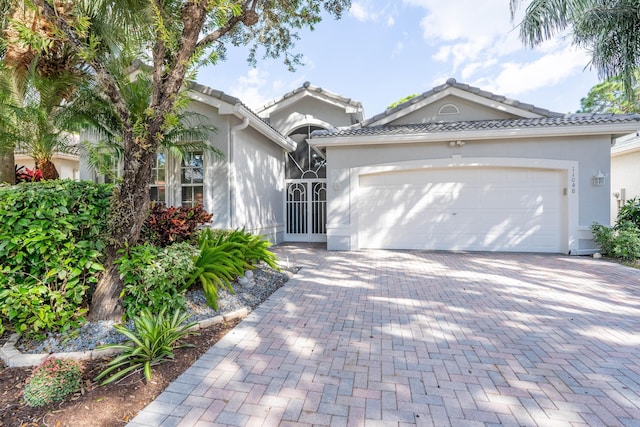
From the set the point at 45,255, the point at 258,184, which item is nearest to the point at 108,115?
the point at 258,184

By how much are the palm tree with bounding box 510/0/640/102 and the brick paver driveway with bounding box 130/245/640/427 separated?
7.15 metres

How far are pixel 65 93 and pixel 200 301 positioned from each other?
6885mm

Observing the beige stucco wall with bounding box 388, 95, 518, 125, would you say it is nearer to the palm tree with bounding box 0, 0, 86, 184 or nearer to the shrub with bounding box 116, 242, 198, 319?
the shrub with bounding box 116, 242, 198, 319

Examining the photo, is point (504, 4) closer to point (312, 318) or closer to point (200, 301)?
point (312, 318)

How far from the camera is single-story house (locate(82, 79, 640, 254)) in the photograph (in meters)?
8.45

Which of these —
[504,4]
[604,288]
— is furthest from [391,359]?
[504,4]

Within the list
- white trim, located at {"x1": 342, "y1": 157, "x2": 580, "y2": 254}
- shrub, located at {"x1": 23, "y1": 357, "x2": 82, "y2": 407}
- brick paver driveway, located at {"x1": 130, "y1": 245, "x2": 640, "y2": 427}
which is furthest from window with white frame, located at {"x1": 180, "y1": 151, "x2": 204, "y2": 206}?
shrub, located at {"x1": 23, "y1": 357, "x2": 82, "y2": 407}

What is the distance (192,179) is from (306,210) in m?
4.76

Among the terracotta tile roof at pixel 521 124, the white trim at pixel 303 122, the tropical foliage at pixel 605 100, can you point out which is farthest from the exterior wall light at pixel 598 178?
the tropical foliage at pixel 605 100

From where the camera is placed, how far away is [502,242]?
902cm

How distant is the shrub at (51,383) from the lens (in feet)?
7.68

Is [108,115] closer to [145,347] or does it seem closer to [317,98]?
[145,347]

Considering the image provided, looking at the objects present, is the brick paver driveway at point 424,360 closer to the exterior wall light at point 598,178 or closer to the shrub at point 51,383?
the shrub at point 51,383

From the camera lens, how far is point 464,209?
9.20 m
